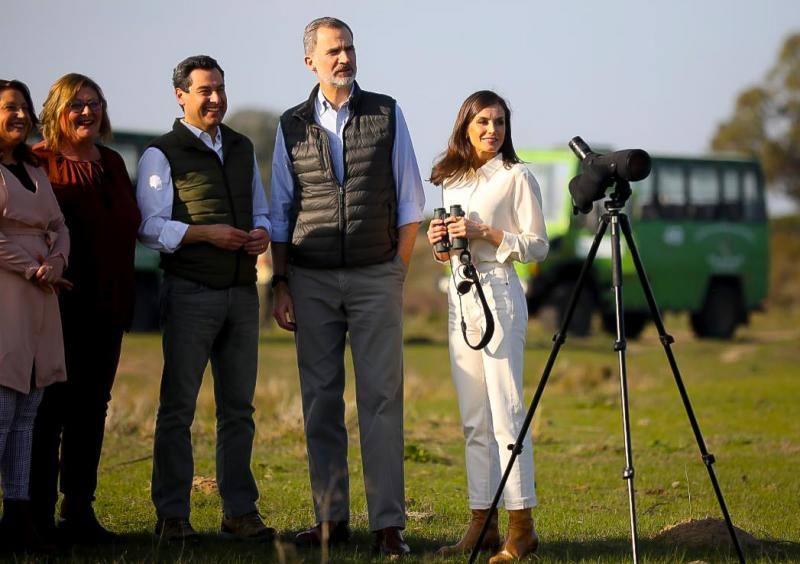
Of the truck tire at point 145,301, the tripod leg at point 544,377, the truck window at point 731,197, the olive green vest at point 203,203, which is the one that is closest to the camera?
the tripod leg at point 544,377

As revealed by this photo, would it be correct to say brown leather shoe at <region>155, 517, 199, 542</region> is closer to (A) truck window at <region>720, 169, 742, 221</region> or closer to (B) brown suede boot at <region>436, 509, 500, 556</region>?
(B) brown suede boot at <region>436, 509, 500, 556</region>

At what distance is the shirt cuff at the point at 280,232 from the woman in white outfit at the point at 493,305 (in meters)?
0.73

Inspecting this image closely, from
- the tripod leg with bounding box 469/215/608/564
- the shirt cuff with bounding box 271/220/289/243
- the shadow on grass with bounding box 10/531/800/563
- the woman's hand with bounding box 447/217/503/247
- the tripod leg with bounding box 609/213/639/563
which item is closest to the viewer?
the tripod leg with bounding box 609/213/639/563

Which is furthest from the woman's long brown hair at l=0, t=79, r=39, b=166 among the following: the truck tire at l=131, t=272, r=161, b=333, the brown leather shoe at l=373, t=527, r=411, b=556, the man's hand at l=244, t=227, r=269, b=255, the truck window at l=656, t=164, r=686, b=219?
the truck window at l=656, t=164, r=686, b=219

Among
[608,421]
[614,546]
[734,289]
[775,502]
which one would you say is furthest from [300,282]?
[734,289]

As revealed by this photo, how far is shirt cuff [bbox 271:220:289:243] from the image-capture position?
6.49 m

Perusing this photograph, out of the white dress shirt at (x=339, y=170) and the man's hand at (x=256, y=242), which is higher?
the white dress shirt at (x=339, y=170)

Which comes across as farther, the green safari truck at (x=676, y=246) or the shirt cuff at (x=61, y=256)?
the green safari truck at (x=676, y=246)

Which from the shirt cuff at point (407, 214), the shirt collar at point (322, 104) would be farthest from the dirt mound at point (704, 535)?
the shirt collar at point (322, 104)

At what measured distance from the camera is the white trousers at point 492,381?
606 centimetres

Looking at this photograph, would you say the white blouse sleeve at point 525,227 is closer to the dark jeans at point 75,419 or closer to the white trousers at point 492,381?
the white trousers at point 492,381

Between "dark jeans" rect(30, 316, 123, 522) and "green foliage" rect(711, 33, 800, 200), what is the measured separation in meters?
52.6

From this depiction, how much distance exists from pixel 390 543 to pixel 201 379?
1.17 meters

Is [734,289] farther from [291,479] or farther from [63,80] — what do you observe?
[63,80]
